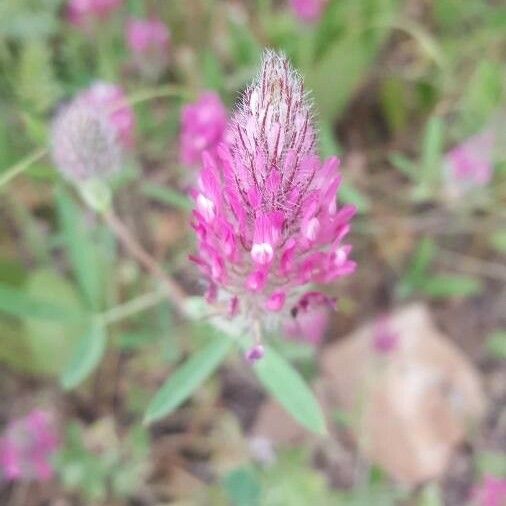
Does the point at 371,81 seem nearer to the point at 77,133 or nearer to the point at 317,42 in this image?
the point at 317,42

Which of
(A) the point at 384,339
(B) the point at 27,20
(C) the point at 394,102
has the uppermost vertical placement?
(B) the point at 27,20

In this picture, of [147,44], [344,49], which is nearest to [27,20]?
[147,44]

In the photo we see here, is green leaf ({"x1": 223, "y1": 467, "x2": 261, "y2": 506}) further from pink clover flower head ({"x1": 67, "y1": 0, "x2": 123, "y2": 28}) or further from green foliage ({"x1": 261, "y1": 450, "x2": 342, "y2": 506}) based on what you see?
pink clover flower head ({"x1": 67, "y1": 0, "x2": 123, "y2": 28})

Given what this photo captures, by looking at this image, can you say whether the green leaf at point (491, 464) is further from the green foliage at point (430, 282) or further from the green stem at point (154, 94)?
the green stem at point (154, 94)

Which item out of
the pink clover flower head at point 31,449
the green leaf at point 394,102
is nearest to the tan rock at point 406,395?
the green leaf at point 394,102

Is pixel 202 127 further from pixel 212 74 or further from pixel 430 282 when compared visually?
pixel 430 282

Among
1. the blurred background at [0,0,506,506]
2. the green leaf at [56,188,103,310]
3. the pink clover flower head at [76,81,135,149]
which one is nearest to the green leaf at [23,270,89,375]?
the blurred background at [0,0,506,506]

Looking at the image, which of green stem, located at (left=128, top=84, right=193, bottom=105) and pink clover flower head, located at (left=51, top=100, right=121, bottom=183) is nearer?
pink clover flower head, located at (left=51, top=100, right=121, bottom=183)
